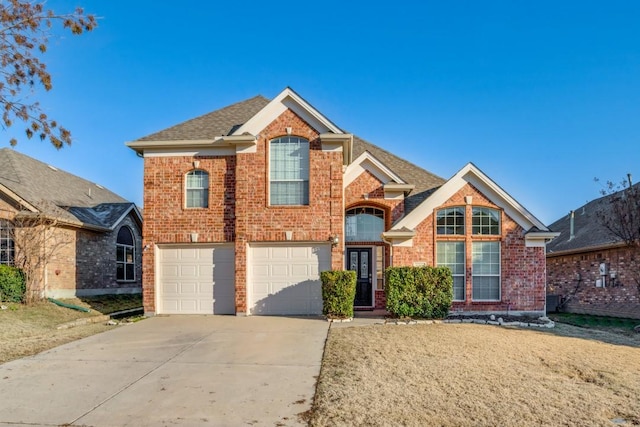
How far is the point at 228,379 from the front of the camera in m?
7.25

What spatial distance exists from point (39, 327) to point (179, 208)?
16.2 ft

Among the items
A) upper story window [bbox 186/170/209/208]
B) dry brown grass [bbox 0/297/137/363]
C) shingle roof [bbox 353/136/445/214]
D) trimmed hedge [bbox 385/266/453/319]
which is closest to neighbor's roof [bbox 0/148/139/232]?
dry brown grass [bbox 0/297/137/363]

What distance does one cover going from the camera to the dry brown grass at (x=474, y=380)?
18.4ft

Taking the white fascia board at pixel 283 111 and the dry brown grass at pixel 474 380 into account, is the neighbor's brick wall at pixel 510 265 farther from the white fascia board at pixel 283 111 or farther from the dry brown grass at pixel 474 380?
the white fascia board at pixel 283 111

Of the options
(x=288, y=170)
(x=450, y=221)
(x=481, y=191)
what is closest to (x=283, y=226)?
(x=288, y=170)

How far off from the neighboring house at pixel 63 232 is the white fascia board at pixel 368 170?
10.4 m

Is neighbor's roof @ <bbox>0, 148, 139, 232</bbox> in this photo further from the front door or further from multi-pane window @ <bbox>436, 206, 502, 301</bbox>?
multi-pane window @ <bbox>436, 206, 502, 301</bbox>

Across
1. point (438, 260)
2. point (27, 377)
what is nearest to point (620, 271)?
point (438, 260)

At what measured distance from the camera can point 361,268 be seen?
54.0 feet

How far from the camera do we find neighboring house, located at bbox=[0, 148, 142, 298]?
1584cm

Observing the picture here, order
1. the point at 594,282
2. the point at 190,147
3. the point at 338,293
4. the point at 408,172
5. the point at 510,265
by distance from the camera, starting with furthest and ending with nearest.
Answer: the point at 408,172, the point at 594,282, the point at 510,265, the point at 190,147, the point at 338,293

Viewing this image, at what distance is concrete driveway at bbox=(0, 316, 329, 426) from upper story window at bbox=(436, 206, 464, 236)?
223 inches

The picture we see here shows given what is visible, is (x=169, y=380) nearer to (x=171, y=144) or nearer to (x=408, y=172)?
(x=171, y=144)

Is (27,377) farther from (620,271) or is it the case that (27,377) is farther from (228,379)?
(620,271)
